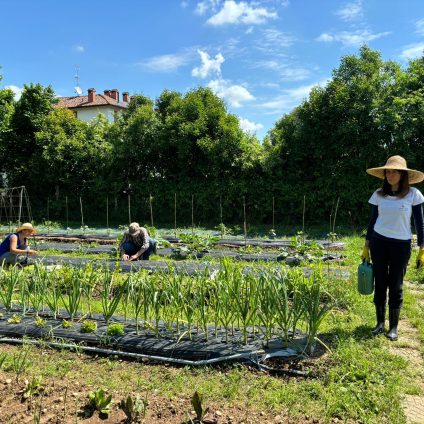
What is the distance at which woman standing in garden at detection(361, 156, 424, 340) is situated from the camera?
346 cm

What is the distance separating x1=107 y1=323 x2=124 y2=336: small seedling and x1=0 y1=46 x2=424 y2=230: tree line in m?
7.52

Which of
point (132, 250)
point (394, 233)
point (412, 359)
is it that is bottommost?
point (412, 359)

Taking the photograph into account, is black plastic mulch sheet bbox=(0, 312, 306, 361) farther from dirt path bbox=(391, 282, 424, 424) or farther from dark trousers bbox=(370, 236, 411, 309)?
dark trousers bbox=(370, 236, 411, 309)

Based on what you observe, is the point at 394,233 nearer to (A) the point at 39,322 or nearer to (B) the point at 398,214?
(B) the point at 398,214

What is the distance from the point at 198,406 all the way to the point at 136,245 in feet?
15.3

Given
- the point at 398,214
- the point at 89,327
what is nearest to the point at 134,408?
the point at 89,327

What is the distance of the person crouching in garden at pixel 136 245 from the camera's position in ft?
21.2

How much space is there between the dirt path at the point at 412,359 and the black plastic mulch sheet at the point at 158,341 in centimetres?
77

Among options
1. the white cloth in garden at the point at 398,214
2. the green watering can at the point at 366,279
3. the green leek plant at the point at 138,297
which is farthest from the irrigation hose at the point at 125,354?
the white cloth in garden at the point at 398,214

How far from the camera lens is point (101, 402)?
234 centimetres

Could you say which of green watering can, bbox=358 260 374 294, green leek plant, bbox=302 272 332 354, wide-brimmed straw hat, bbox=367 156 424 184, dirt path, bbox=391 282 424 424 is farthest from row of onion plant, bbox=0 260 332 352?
wide-brimmed straw hat, bbox=367 156 424 184

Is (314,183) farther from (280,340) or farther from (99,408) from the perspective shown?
(99,408)

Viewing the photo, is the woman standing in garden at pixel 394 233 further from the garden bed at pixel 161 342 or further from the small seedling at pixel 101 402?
the small seedling at pixel 101 402

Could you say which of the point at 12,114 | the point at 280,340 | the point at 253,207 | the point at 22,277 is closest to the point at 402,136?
the point at 253,207
